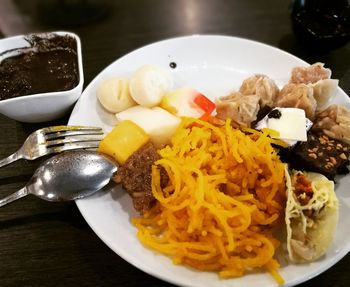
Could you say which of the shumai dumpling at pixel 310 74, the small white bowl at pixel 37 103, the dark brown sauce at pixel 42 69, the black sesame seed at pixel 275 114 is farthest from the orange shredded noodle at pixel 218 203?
the dark brown sauce at pixel 42 69

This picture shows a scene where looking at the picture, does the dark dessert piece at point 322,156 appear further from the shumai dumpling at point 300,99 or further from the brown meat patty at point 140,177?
the brown meat patty at point 140,177

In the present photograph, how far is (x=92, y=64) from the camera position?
10.00ft

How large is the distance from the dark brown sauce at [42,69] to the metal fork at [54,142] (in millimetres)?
346

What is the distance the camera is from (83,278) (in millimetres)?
1796

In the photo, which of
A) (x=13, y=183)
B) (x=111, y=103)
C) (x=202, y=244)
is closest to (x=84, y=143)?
(x=111, y=103)

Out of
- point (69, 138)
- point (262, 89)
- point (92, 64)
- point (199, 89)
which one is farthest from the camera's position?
point (92, 64)

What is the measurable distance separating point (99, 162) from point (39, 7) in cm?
268

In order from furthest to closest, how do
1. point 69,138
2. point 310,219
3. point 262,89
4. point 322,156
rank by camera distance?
point 262,89, point 69,138, point 322,156, point 310,219

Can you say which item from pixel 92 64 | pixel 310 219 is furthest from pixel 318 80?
pixel 92 64

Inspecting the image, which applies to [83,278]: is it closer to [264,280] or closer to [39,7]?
[264,280]

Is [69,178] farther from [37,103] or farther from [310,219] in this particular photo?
[310,219]

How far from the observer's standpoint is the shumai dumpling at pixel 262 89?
236 cm

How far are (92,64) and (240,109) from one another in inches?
59.6

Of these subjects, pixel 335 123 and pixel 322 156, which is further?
pixel 335 123
